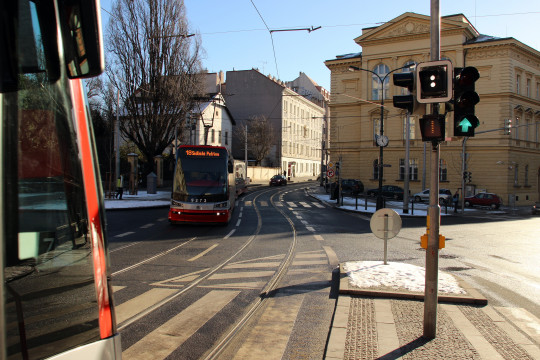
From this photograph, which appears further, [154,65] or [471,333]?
[154,65]

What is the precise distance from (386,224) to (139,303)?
484 centimetres

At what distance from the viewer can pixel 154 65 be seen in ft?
113

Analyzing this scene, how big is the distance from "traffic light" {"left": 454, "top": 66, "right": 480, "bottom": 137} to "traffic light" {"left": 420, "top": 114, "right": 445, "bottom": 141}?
0.83 ft

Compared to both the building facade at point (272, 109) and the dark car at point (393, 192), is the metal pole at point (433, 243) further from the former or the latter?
the building facade at point (272, 109)

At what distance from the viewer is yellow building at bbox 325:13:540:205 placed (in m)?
41.5

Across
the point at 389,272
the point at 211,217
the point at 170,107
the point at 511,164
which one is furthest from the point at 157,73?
the point at 511,164

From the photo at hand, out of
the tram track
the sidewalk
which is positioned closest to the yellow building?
the tram track

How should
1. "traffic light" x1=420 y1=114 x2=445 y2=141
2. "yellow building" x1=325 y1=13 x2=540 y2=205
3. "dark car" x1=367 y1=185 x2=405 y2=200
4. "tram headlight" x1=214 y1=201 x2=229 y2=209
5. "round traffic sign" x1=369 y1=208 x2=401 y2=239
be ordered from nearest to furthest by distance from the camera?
"traffic light" x1=420 y1=114 x2=445 y2=141 < "round traffic sign" x1=369 y1=208 x2=401 y2=239 < "tram headlight" x1=214 y1=201 x2=229 y2=209 < "dark car" x1=367 y1=185 x2=405 y2=200 < "yellow building" x1=325 y1=13 x2=540 y2=205

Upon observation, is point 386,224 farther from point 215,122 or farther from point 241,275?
point 215,122

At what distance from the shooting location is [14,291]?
159 cm

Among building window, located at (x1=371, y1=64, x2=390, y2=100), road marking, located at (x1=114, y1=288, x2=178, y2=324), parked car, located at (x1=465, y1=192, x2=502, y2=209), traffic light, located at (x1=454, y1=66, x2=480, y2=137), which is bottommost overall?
parked car, located at (x1=465, y1=192, x2=502, y2=209)

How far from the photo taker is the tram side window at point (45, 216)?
1.62 m

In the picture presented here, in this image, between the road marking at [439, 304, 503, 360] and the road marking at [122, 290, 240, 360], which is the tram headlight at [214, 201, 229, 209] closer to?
the road marking at [122, 290, 240, 360]

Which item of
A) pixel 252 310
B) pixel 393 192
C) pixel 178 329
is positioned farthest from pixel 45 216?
pixel 393 192
